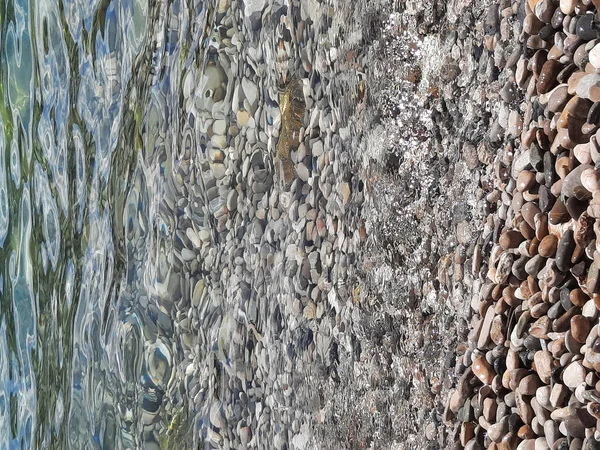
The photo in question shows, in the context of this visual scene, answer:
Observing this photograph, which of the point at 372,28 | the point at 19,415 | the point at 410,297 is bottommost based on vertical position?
the point at 19,415

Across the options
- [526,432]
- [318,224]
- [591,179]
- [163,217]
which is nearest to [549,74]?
[591,179]

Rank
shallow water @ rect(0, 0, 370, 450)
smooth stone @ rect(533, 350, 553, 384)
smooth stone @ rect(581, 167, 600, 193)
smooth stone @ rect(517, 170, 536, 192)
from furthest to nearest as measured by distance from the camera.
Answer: shallow water @ rect(0, 0, 370, 450) → smooth stone @ rect(517, 170, 536, 192) → smooth stone @ rect(533, 350, 553, 384) → smooth stone @ rect(581, 167, 600, 193)

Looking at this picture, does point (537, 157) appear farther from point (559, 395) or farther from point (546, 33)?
point (559, 395)

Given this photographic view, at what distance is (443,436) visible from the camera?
1.79 m

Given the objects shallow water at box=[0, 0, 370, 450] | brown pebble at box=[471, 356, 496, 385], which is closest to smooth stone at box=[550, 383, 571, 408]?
brown pebble at box=[471, 356, 496, 385]

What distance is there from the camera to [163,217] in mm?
3086

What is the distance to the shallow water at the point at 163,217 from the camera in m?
2.50

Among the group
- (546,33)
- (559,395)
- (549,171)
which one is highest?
(546,33)

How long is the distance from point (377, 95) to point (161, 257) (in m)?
1.35

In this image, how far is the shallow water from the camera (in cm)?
250

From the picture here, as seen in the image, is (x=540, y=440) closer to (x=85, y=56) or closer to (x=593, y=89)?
(x=593, y=89)

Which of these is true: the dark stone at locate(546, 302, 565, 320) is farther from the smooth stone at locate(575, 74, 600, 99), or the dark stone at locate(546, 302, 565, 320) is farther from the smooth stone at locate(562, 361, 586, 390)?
the smooth stone at locate(575, 74, 600, 99)

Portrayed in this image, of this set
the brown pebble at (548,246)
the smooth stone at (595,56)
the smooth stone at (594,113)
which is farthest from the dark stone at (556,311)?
the smooth stone at (595,56)

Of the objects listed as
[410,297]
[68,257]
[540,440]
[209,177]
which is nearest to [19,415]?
[68,257]
